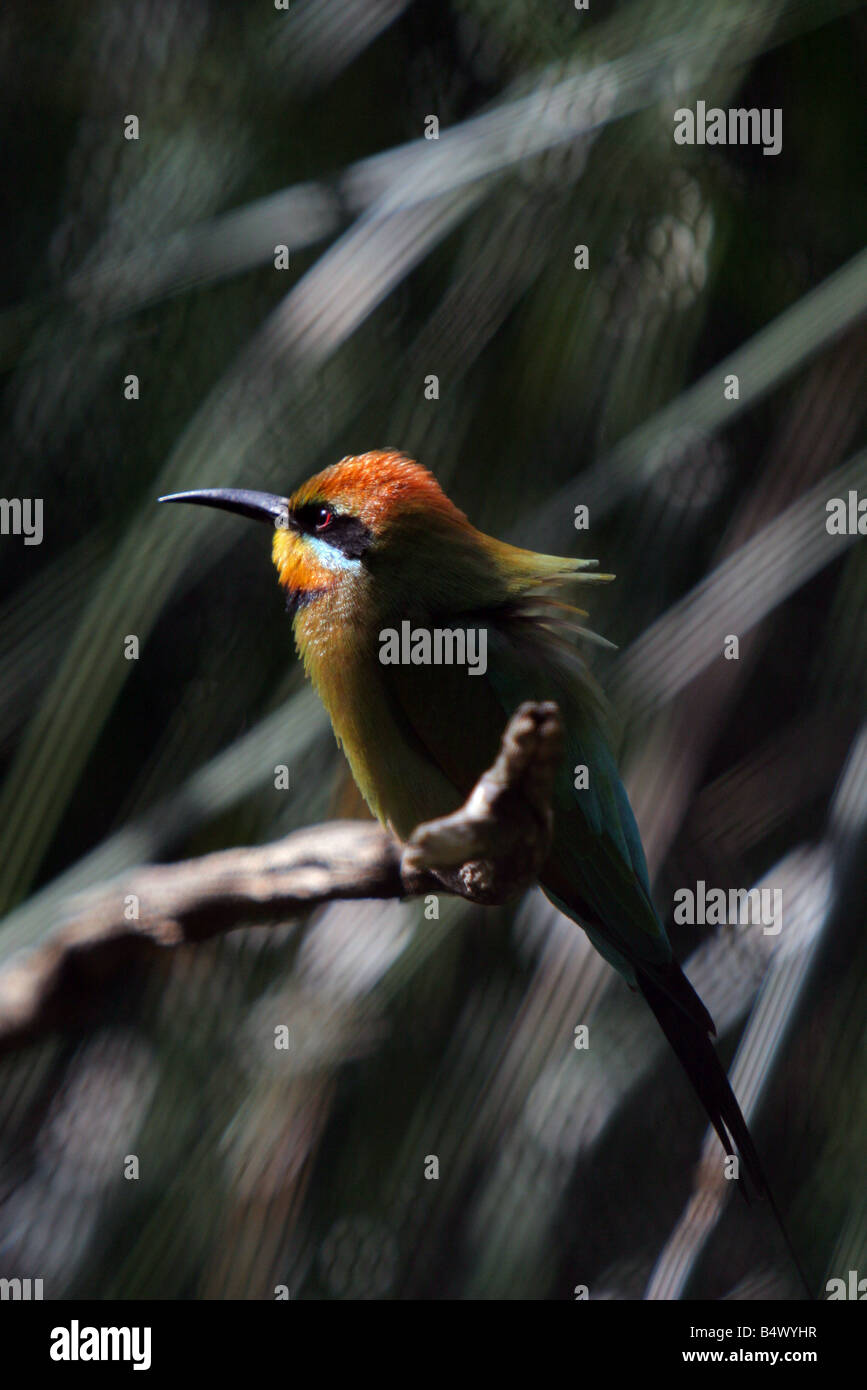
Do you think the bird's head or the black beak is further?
the black beak

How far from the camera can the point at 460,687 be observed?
48.8 inches

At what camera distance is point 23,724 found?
169 centimetres

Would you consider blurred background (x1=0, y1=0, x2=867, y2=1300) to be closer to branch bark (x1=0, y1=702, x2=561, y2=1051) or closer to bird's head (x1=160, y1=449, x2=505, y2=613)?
bird's head (x1=160, y1=449, x2=505, y2=613)

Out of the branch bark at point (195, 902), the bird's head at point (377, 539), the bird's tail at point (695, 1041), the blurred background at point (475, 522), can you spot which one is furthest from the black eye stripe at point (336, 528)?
the bird's tail at point (695, 1041)

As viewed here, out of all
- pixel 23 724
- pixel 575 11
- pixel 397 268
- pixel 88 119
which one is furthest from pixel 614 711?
pixel 88 119

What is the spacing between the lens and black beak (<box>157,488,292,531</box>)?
1.41m

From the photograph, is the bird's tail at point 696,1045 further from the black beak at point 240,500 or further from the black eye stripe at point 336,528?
the black beak at point 240,500

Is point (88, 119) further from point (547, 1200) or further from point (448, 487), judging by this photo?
point (547, 1200)

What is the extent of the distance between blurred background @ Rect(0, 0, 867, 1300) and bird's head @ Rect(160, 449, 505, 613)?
174 mm

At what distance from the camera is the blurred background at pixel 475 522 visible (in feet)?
4.75

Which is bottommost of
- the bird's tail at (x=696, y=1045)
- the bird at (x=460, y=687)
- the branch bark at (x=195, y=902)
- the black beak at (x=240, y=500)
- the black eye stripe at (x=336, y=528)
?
the bird's tail at (x=696, y=1045)

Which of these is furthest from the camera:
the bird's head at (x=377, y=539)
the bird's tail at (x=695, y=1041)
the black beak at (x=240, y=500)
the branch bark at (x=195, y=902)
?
the black beak at (x=240, y=500)

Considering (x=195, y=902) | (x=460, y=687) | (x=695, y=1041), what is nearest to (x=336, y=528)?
(x=460, y=687)

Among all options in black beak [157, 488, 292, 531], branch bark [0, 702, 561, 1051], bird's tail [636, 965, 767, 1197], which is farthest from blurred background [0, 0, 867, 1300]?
branch bark [0, 702, 561, 1051]
